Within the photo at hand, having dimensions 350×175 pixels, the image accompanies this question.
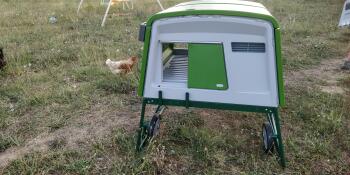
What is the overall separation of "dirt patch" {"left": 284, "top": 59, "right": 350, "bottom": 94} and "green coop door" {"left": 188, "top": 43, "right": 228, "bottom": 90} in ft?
6.28

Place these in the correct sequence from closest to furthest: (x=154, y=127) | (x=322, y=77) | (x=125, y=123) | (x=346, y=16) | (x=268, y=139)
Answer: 1. (x=268, y=139)
2. (x=154, y=127)
3. (x=125, y=123)
4. (x=322, y=77)
5. (x=346, y=16)

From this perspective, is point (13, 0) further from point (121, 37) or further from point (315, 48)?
point (315, 48)

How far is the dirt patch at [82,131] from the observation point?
8.46ft

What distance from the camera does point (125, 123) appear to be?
9.58 ft

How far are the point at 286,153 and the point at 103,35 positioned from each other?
4.16 m

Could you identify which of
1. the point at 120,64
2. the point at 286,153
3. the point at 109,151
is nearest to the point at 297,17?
the point at 120,64

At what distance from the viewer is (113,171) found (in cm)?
231

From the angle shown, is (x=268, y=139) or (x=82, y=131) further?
(x=82, y=131)

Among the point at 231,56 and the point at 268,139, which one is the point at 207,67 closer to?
the point at 231,56

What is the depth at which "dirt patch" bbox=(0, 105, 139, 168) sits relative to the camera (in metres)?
2.58

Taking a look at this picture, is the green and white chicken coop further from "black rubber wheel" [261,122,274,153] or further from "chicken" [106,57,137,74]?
"chicken" [106,57,137,74]

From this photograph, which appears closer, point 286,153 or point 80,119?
point 286,153

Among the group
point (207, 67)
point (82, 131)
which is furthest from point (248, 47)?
point (82, 131)

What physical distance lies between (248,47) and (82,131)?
5.19ft
